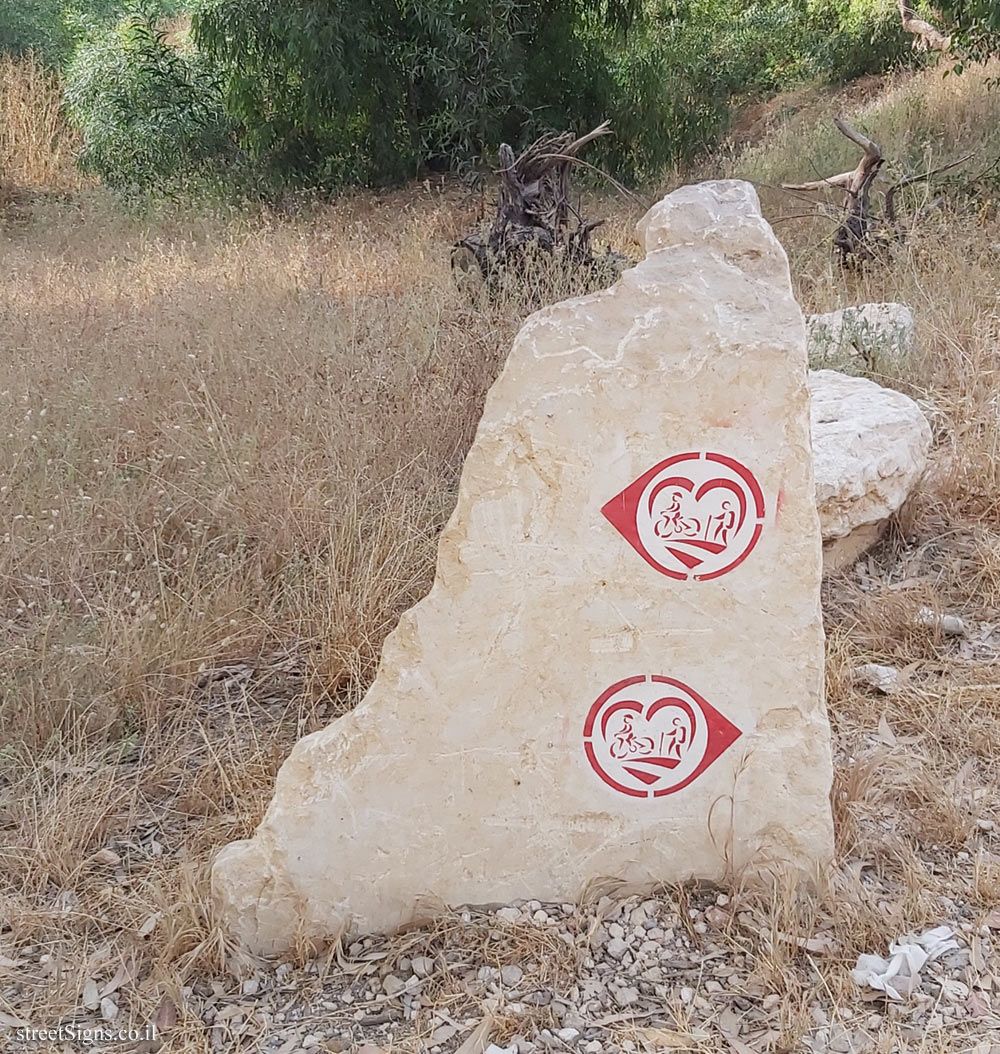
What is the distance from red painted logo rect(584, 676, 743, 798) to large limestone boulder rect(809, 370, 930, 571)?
1307mm

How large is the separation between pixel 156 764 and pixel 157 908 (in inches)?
19.4

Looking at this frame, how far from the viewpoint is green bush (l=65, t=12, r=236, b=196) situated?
9.62m

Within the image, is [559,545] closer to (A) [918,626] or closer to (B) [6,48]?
(A) [918,626]

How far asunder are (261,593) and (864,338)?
8.92 feet

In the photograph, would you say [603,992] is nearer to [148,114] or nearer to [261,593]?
[261,593]

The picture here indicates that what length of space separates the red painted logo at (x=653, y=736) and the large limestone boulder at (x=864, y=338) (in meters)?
2.63

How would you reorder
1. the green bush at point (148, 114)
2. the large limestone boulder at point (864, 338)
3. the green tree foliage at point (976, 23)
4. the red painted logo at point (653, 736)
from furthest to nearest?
1. the green bush at point (148, 114)
2. the green tree foliage at point (976, 23)
3. the large limestone boulder at point (864, 338)
4. the red painted logo at point (653, 736)

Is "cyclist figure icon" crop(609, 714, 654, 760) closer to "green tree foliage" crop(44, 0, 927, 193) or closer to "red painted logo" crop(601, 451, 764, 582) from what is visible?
"red painted logo" crop(601, 451, 764, 582)

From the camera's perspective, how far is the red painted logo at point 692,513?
177 centimetres

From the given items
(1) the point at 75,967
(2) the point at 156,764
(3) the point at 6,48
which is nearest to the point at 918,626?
(2) the point at 156,764

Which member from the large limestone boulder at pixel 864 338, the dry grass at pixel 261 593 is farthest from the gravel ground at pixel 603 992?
the large limestone boulder at pixel 864 338

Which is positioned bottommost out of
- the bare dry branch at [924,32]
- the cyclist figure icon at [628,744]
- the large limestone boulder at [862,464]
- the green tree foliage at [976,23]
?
the cyclist figure icon at [628,744]

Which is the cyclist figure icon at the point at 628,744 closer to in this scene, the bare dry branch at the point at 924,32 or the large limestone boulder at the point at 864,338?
the large limestone boulder at the point at 864,338

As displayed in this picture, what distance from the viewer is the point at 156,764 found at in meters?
2.44
